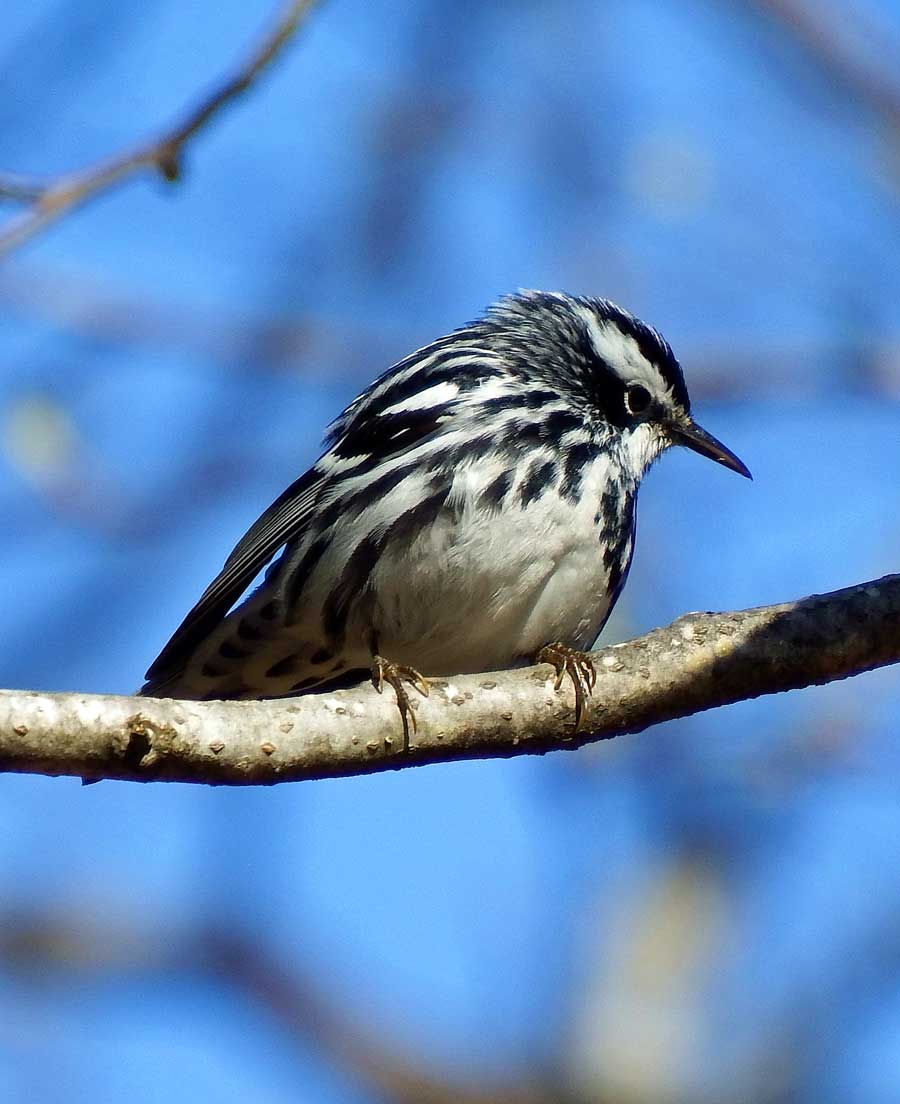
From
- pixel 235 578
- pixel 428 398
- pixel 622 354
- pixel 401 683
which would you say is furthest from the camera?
pixel 622 354

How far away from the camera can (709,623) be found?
431cm

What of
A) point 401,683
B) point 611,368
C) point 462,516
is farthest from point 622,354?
point 401,683

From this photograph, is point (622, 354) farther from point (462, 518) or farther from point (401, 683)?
point (401, 683)

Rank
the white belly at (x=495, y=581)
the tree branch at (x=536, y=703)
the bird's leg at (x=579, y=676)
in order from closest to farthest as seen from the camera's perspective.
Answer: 1. the tree branch at (x=536, y=703)
2. the bird's leg at (x=579, y=676)
3. the white belly at (x=495, y=581)

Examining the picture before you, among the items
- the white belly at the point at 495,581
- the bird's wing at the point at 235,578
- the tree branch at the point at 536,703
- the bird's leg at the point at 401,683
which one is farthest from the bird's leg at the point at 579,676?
the bird's wing at the point at 235,578

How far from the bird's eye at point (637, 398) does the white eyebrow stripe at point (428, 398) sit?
0.69 meters

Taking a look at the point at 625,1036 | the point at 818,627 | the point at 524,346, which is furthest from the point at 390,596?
the point at 625,1036

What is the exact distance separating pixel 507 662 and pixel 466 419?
34.3 inches

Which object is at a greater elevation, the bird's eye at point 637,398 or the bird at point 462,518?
the bird's eye at point 637,398

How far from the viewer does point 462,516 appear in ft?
17.2

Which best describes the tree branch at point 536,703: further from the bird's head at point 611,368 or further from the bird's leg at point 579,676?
the bird's head at point 611,368

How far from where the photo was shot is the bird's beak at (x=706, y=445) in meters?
6.27

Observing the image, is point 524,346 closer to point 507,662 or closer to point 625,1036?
point 507,662

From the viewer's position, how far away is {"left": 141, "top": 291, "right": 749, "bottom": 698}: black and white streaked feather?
5289 millimetres
